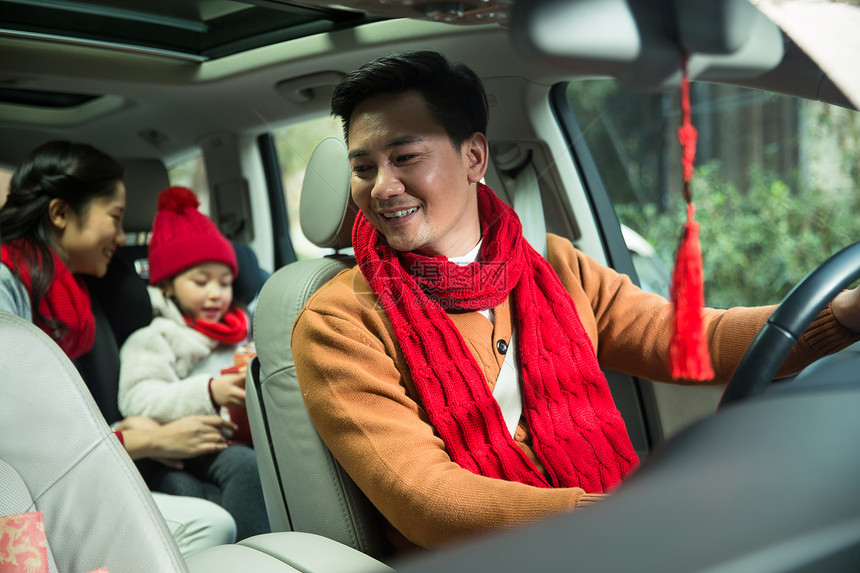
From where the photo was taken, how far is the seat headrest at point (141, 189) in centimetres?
113

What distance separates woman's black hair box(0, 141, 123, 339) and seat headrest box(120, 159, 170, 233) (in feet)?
0.06

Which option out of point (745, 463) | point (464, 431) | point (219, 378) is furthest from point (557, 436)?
point (219, 378)

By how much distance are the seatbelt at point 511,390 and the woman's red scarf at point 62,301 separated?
2.09 feet

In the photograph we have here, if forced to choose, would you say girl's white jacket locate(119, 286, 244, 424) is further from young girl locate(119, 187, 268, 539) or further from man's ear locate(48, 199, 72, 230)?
man's ear locate(48, 199, 72, 230)

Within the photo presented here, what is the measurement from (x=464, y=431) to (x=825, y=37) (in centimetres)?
55

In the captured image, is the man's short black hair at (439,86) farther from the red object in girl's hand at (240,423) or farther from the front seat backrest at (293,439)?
the red object in girl's hand at (240,423)

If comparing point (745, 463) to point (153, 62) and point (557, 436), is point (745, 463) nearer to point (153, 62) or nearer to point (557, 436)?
point (557, 436)

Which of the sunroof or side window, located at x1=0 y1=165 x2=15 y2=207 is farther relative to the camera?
side window, located at x1=0 y1=165 x2=15 y2=207

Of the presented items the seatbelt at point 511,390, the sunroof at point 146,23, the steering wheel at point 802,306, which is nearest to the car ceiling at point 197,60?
the sunroof at point 146,23

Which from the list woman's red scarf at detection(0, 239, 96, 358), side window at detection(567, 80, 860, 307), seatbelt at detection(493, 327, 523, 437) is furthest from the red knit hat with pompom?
side window at detection(567, 80, 860, 307)

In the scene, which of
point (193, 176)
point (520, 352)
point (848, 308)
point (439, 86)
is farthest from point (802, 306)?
point (193, 176)

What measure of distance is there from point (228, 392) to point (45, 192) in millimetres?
405

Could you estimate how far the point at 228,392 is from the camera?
126 cm

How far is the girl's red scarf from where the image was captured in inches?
47.3
